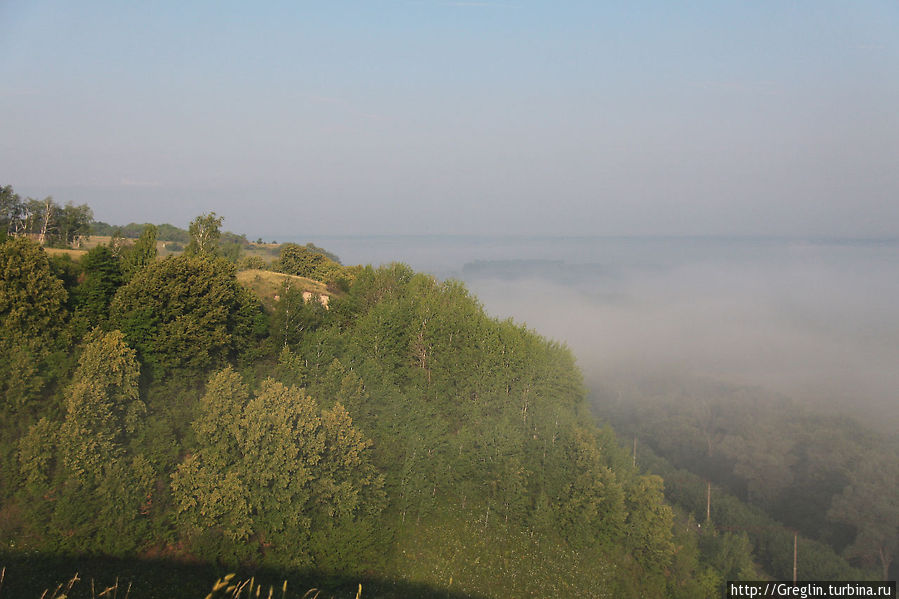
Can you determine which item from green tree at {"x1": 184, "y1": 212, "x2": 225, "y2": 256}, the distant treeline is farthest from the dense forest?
the distant treeline

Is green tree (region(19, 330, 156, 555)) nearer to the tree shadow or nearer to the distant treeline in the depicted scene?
the tree shadow

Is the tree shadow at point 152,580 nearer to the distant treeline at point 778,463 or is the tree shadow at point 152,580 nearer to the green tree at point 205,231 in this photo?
the green tree at point 205,231

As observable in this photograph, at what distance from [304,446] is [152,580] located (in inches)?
399

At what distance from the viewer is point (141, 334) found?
3428 centimetres

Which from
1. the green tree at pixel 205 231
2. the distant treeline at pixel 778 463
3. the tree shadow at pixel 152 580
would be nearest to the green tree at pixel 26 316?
the tree shadow at pixel 152 580

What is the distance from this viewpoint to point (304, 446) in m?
32.3

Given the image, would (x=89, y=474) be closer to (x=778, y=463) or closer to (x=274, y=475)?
(x=274, y=475)

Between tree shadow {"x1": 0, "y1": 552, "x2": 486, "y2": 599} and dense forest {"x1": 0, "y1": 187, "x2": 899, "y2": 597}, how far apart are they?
182 millimetres

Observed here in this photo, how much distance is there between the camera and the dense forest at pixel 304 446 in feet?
92.0

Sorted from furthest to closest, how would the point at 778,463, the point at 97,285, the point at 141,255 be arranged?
the point at 778,463, the point at 141,255, the point at 97,285

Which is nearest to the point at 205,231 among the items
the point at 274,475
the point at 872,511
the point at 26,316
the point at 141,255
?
the point at 141,255

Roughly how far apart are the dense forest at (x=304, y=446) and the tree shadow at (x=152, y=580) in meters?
0.18

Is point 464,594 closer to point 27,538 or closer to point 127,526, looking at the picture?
point 127,526

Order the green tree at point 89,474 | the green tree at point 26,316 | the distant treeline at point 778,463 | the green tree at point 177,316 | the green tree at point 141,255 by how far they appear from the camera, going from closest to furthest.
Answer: the green tree at point 89,474 → the green tree at point 26,316 → the green tree at point 177,316 → the green tree at point 141,255 → the distant treeline at point 778,463
